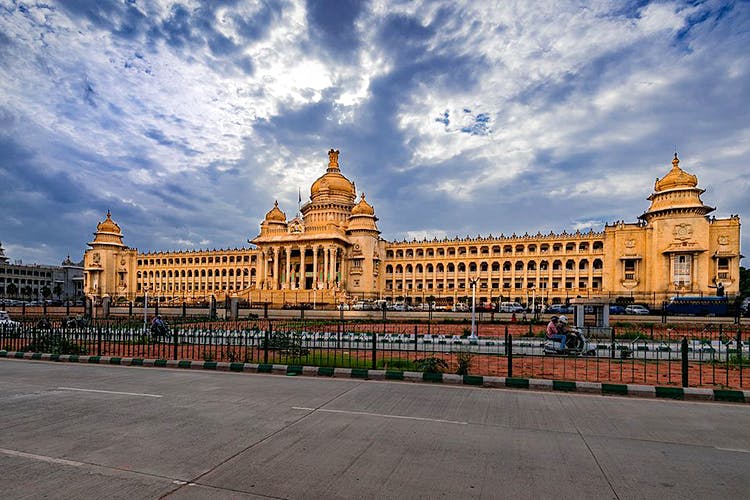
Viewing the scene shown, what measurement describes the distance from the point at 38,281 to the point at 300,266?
90416mm

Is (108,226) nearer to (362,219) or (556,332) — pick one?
(362,219)

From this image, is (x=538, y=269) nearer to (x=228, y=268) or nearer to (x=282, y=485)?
(x=228, y=268)

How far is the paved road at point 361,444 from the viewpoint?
16.1 ft

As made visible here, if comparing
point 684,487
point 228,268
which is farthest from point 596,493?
point 228,268

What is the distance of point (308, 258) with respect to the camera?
6906cm

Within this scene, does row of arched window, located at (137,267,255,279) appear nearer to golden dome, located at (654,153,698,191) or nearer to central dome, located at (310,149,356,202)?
central dome, located at (310,149,356,202)

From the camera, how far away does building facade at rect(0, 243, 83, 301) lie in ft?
340

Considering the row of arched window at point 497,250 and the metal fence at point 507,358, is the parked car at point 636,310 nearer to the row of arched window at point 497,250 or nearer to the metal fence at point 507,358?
the metal fence at point 507,358

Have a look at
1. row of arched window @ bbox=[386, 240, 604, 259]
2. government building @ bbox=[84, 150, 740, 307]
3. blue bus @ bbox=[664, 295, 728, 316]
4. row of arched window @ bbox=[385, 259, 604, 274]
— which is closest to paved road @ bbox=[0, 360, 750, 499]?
blue bus @ bbox=[664, 295, 728, 316]

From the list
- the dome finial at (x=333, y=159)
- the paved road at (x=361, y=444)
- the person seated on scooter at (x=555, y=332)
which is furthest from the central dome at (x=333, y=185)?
the paved road at (x=361, y=444)

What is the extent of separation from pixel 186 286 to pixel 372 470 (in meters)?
89.1

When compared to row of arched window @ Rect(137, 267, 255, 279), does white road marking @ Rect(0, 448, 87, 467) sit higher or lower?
lower

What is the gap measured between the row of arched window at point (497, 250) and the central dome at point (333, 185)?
1325cm

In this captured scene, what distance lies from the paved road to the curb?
1.88ft
